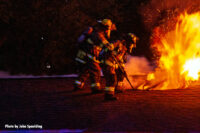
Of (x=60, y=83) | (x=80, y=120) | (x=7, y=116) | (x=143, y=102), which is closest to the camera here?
(x=80, y=120)

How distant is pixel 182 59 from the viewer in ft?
31.7

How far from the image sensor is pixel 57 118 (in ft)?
20.6

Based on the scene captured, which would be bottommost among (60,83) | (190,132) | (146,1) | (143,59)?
(190,132)

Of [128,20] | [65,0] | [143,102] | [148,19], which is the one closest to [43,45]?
[65,0]

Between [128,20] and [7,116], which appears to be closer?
[7,116]

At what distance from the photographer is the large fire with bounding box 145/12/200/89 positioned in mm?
9352

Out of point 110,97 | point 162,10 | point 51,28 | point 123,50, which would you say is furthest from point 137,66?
point 110,97

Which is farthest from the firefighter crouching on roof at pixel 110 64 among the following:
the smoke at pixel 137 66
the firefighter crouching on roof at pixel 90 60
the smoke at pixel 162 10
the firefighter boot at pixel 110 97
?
the smoke at pixel 162 10

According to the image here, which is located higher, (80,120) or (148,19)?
(148,19)

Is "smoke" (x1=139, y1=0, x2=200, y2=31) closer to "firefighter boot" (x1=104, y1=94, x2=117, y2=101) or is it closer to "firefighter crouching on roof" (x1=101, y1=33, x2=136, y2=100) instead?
"firefighter crouching on roof" (x1=101, y1=33, x2=136, y2=100)

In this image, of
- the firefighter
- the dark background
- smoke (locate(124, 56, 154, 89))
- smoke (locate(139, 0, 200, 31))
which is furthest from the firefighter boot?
the dark background

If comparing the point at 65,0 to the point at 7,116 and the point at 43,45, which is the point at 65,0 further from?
the point at 7,116

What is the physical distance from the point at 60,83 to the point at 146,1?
7206 millimetres

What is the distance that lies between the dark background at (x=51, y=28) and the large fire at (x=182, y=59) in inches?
183
